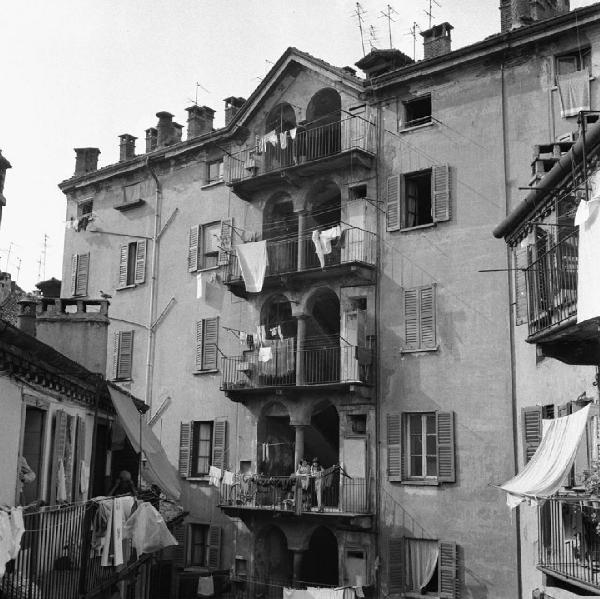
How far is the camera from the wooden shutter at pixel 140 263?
36.5 meters

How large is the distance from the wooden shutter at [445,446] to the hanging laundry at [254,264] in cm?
790

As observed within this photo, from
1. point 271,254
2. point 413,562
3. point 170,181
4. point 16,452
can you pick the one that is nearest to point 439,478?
point 413,562

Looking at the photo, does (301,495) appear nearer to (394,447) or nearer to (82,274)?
(394,447)

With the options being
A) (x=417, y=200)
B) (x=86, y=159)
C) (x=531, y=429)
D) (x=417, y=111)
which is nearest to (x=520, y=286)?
(x=531, y=429)

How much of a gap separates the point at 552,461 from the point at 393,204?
14.1 meters

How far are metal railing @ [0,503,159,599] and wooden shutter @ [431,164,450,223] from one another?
1407cm

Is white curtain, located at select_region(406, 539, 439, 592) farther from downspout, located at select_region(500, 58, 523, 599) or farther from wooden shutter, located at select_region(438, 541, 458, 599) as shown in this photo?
downspout, located at select_region(500, 58, 523, 599)

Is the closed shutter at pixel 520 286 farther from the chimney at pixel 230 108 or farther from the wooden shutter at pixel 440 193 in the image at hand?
the chimney at pixel 230 108

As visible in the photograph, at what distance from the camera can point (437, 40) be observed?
97.0 feet

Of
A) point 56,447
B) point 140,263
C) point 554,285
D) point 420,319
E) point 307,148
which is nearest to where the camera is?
point 554,285

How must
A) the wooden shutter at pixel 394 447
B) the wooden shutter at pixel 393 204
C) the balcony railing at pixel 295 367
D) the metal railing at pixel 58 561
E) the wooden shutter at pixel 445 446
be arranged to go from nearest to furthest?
the metal railing at pixel 58 561, the wooden shutter at pixel 445 446, the wooden shutter at pixel 394 447, the balcony railing at pixel 295 367, the wooden shutter at pixel 393 204

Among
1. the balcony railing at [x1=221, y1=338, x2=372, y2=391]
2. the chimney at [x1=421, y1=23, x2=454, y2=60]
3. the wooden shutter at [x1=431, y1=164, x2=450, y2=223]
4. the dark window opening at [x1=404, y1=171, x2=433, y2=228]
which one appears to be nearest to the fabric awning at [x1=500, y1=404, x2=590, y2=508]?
the balcony railing at [x1=221, y1=338, x2=372, y2=391]

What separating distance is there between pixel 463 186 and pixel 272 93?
9.22 meters

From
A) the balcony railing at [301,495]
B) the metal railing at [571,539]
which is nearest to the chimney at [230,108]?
the balcony railing at [301,495]
